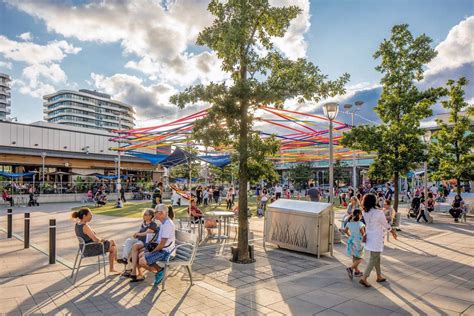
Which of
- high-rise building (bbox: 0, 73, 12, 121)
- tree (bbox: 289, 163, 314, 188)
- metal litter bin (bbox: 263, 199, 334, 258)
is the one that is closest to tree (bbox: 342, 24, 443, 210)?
metal litter bin (bbox: 263, 199, 334, 258)

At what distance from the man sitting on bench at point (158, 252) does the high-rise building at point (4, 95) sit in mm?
105372

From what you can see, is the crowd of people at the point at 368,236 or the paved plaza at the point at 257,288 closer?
the paved plaza at the point at 257,288

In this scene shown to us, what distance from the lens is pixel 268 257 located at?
8336 mm

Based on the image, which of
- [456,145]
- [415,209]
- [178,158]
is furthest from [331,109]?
[456,145]

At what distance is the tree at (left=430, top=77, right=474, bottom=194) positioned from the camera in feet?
58.2

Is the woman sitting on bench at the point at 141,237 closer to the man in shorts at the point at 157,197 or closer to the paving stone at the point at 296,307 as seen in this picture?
the paving stone at the point at 296,307

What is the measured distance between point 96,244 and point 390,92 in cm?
1240

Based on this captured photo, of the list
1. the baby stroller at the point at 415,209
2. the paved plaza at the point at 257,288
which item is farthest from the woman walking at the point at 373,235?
the baby stroller at the point at 415,209

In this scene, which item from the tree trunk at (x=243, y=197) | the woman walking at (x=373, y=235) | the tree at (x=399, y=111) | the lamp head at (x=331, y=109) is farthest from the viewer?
the tree at (x=399, y=111)

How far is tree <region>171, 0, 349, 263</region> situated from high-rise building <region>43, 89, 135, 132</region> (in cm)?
10213

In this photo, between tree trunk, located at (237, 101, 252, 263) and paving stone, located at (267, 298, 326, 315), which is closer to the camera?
paving stone, located at (267, 298, 326, 315)

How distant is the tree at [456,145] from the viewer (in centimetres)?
1773

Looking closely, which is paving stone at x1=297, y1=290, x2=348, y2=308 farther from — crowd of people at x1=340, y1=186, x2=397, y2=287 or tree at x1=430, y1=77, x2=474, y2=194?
tree at x1=430, y1=77, x2=474, y2=194

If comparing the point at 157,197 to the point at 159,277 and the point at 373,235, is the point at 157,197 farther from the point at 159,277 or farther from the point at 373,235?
the point at 373,235
